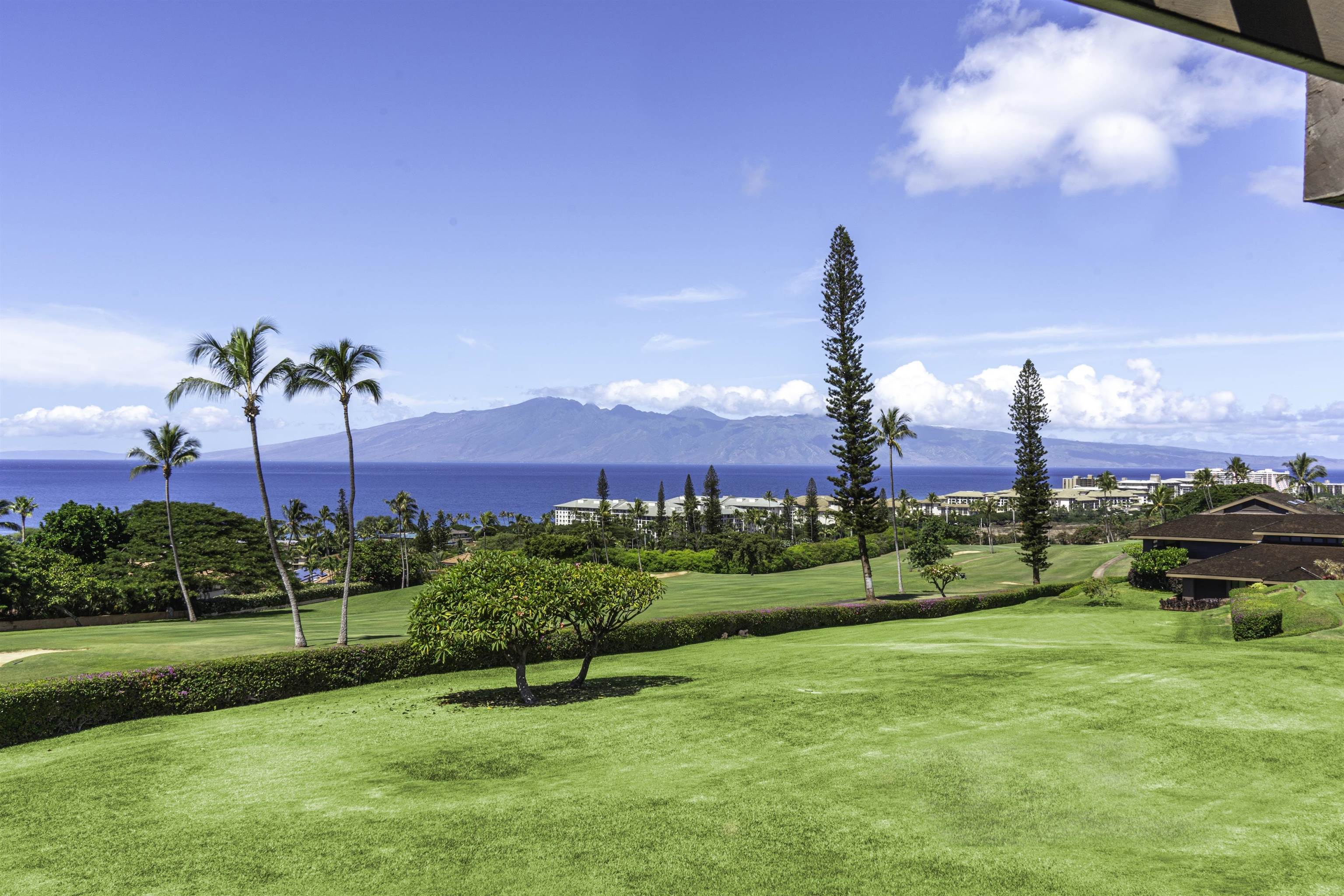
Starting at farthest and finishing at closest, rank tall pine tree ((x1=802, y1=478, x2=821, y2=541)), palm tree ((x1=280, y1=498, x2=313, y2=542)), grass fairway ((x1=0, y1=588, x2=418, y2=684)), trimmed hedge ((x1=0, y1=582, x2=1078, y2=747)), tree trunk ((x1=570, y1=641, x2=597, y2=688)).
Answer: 1. tall pine tree ((x1=802, y1=478, x2=821, y2=541))
2. palm tree ((x1=280, y1=498, x2=313, y2=542))
3. grass fairway ((x1=0, y1=588, x2=418, y2=684))
4. tree trunk ((x1=570, y1=641, x2=597, y2=688))
5. trimmed hedge ((x1=0, y1=582, x2=1078, y2=747))

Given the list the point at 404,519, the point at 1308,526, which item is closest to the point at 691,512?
the point at 404,519

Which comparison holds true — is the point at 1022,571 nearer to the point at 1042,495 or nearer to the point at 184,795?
the point at 1042,495

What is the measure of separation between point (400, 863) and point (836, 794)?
6766 mm

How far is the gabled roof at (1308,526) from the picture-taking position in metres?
48.2

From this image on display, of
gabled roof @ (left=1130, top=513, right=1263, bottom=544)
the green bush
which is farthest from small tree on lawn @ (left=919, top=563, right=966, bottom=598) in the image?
the green bush

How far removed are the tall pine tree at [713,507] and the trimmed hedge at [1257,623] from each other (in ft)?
339

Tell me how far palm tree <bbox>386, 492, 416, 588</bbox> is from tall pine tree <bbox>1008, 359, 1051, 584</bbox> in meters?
60.7

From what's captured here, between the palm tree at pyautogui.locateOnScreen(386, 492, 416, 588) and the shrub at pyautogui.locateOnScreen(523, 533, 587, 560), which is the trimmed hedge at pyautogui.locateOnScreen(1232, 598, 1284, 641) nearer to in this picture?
the shrub at pyautogui.locateOnScreen(523, 533, 587, 560)

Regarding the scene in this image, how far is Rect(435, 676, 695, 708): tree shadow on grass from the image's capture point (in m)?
22.1

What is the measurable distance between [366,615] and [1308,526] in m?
65.4

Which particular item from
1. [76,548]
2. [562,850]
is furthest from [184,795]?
[76,548]

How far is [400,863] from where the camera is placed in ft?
35.2

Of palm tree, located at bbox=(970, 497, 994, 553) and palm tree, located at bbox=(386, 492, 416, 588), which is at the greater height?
palm tree, located at bbox=(386, 492, 416, 588)

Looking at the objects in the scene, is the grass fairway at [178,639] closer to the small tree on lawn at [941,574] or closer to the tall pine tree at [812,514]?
the small tree on lawn at [941,574]
